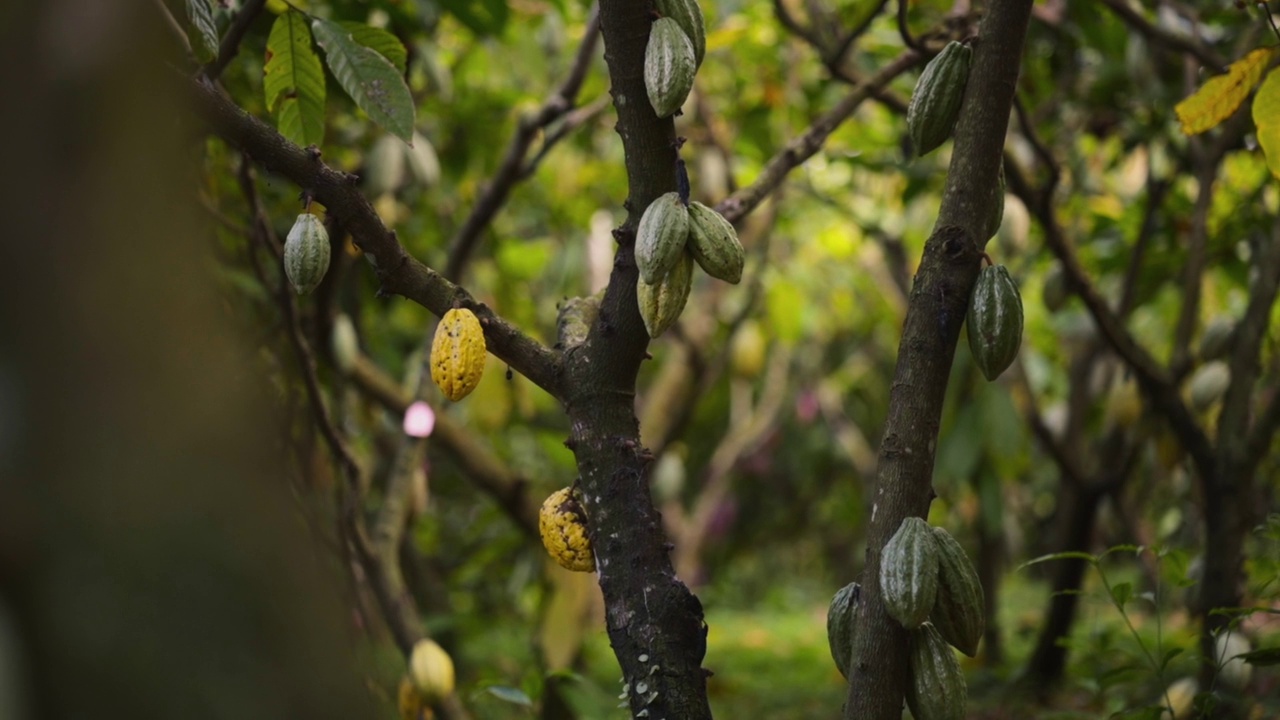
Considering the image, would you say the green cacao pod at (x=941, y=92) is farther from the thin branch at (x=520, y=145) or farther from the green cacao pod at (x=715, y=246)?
the thin branch at (x=520, y=145)

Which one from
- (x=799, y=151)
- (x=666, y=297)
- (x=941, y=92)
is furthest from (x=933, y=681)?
(x=799, y=151)

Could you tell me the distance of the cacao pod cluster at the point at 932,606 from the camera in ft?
2.96

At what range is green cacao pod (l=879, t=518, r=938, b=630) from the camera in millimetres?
898

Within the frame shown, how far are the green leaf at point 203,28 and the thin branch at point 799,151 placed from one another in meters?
0.56

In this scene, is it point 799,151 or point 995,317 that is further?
point 799,151

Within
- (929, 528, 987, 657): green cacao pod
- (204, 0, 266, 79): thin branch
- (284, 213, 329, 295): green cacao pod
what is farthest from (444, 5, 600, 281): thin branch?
(929, 528, 987, 657): green cacao pod

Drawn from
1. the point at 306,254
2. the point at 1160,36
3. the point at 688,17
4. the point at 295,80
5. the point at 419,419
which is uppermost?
the point at 1160,36

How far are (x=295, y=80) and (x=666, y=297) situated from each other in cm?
53

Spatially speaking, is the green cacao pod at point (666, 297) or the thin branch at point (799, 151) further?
the thin branch at point (799, 151)

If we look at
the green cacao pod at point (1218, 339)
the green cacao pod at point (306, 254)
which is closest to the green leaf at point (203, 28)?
the green cacao pod at point (306, 254)

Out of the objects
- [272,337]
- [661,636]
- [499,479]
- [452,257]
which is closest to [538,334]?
[499,479]

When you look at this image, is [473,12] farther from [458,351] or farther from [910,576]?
[910,576]

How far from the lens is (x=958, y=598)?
949mm

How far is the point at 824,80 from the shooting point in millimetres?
2326
